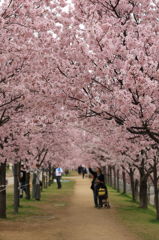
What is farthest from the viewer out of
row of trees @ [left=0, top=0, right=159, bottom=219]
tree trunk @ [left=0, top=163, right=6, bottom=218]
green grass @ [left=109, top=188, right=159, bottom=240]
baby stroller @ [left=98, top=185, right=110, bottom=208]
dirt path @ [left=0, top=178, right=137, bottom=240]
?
baby stroller @ [left=98, top=185, right=110, bottom=208]

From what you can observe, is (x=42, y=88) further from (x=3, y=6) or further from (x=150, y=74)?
(x=150, y=74)

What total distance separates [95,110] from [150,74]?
198cm

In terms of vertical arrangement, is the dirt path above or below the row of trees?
below

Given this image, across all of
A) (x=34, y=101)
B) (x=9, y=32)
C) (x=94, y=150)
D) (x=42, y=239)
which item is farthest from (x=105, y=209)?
(x=94, y=150)

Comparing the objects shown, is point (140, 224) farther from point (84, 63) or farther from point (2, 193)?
point (84, 63)

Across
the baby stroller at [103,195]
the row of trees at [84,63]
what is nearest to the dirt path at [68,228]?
the baby stroller at [103,195]

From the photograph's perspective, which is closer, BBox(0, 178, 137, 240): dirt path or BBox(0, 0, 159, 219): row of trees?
BBox(0, 0, 159, 219): row of trees

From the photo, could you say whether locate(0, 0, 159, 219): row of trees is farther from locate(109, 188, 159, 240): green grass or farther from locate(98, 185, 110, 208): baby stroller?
locate(98, 185, 110, 208): baby stroller

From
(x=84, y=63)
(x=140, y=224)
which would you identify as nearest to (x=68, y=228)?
(x=140, y=224)

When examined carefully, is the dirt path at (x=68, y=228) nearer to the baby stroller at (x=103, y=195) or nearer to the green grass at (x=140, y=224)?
the green grass at (x=140, y=224)

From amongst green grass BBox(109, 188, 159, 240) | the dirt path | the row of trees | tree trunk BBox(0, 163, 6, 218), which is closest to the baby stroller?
green grass BBox(109, 188, 159, 240)

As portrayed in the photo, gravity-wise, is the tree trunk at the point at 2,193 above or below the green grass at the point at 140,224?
above

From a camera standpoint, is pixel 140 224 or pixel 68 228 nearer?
pixel 68 228

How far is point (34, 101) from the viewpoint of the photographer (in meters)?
11.6
